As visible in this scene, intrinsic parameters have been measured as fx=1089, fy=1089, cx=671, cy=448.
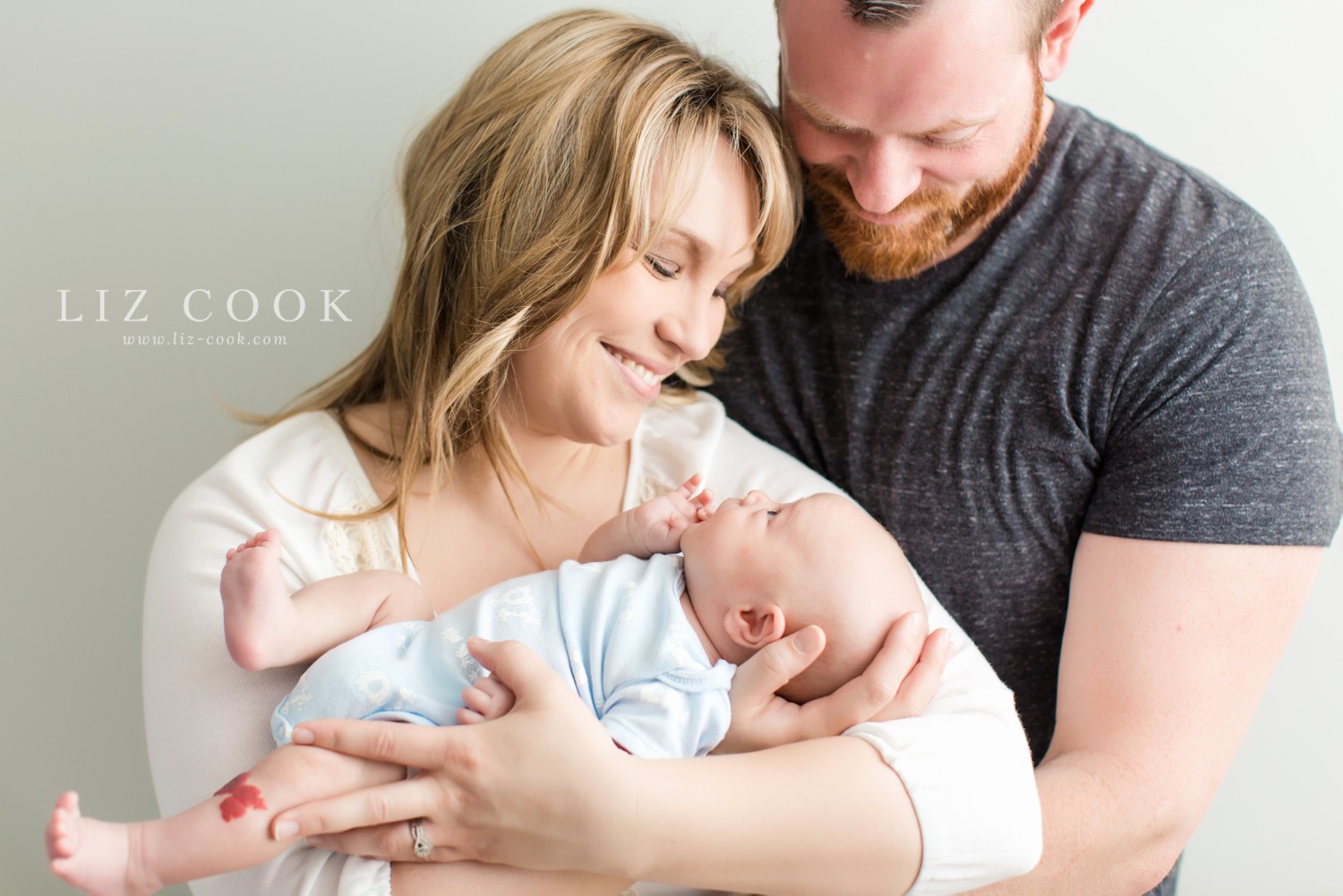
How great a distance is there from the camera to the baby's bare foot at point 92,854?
136 cm

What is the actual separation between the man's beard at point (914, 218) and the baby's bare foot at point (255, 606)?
4.17ft

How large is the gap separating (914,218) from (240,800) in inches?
61.2

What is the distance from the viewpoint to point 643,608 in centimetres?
173

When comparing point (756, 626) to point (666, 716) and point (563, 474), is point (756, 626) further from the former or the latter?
point (563, 474)

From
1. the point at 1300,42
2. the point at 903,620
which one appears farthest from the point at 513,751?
the point at 1300,42

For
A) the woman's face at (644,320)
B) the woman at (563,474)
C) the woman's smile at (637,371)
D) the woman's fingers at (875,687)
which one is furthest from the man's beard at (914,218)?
the woman's fingers at (875,687)

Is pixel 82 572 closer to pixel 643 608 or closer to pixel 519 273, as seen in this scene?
pixel 519 273

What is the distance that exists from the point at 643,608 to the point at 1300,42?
79.2 inches

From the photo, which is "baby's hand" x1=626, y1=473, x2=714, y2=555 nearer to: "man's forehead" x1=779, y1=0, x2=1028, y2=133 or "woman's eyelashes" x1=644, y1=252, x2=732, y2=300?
"woman's eyelashes" x1=644, y1=252, x2=732, y2=300

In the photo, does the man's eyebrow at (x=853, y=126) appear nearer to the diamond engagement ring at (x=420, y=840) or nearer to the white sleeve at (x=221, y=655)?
the white sleeve at (x=221, y=655)

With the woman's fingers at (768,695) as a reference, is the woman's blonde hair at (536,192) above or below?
above

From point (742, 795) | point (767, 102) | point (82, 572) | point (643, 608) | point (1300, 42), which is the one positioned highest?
point (1300, 42)

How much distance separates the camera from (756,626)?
5.74 feet

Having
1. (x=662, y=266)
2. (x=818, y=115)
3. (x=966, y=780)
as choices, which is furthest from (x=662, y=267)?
(x=966, y=780)
